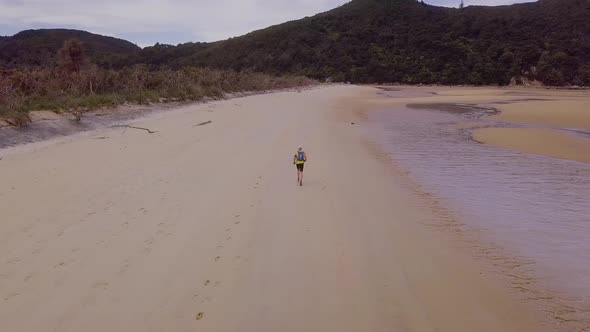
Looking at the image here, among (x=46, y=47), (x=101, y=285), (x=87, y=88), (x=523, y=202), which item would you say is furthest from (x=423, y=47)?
(x=101, y=285)

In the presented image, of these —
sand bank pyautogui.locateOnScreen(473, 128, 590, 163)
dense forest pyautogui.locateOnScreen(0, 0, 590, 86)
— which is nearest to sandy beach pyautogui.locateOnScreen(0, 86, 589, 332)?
sand bank pyautogui.locateOnScreen(473, 128, 590, 163)

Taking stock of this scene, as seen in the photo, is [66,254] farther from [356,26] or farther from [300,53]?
[356,26]

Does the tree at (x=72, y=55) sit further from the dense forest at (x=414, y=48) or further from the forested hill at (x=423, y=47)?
the forested hill at (x=423, y=47)

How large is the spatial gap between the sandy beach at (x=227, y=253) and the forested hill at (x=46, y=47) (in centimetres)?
2609

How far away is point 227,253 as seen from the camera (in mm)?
3770

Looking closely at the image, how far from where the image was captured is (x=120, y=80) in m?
16.8

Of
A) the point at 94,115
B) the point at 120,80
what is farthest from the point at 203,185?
the point at 120,80

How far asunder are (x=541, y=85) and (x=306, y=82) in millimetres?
28076

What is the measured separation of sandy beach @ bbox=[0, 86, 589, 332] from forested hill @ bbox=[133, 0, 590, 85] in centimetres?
5186

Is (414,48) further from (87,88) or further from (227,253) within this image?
(227,253)

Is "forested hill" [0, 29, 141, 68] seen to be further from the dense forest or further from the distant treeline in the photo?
the distant treeline

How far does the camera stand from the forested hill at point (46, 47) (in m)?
37.6

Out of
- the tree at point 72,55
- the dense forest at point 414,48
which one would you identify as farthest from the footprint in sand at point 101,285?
the dense forest at point 414,48

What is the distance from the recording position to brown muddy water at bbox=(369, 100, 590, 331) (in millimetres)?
Answer: 3693
